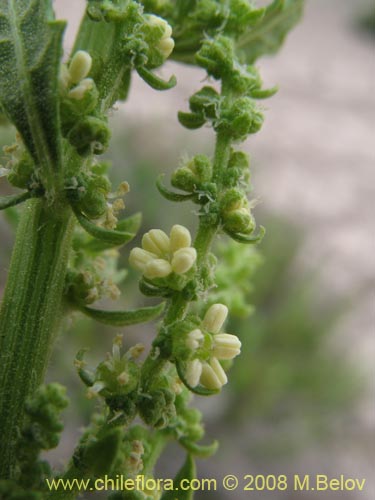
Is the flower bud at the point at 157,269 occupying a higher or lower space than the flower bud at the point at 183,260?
lower

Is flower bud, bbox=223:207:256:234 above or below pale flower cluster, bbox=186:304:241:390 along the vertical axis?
above

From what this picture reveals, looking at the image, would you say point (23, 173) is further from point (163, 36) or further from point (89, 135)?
point (163, 36)

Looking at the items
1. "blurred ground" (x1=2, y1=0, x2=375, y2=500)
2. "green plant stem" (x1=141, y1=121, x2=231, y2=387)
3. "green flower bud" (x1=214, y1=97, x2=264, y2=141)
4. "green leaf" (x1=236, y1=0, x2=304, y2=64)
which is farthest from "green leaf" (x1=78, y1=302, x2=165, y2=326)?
"blurred ground" (x1=2, y1=0, x2=375, y2=500)

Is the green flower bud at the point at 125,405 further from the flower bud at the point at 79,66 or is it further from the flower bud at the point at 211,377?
the flower bud at the point at 79,66

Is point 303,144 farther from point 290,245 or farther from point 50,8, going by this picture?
point 50,8

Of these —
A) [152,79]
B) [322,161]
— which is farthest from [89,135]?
[322,161]

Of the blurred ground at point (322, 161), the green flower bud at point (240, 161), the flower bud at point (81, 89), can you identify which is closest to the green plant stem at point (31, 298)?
the flower bud at point (81, 89)

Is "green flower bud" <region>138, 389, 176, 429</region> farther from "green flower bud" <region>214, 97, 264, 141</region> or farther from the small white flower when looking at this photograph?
"green flower bud" <region>214, 97, 264, 141</region>
